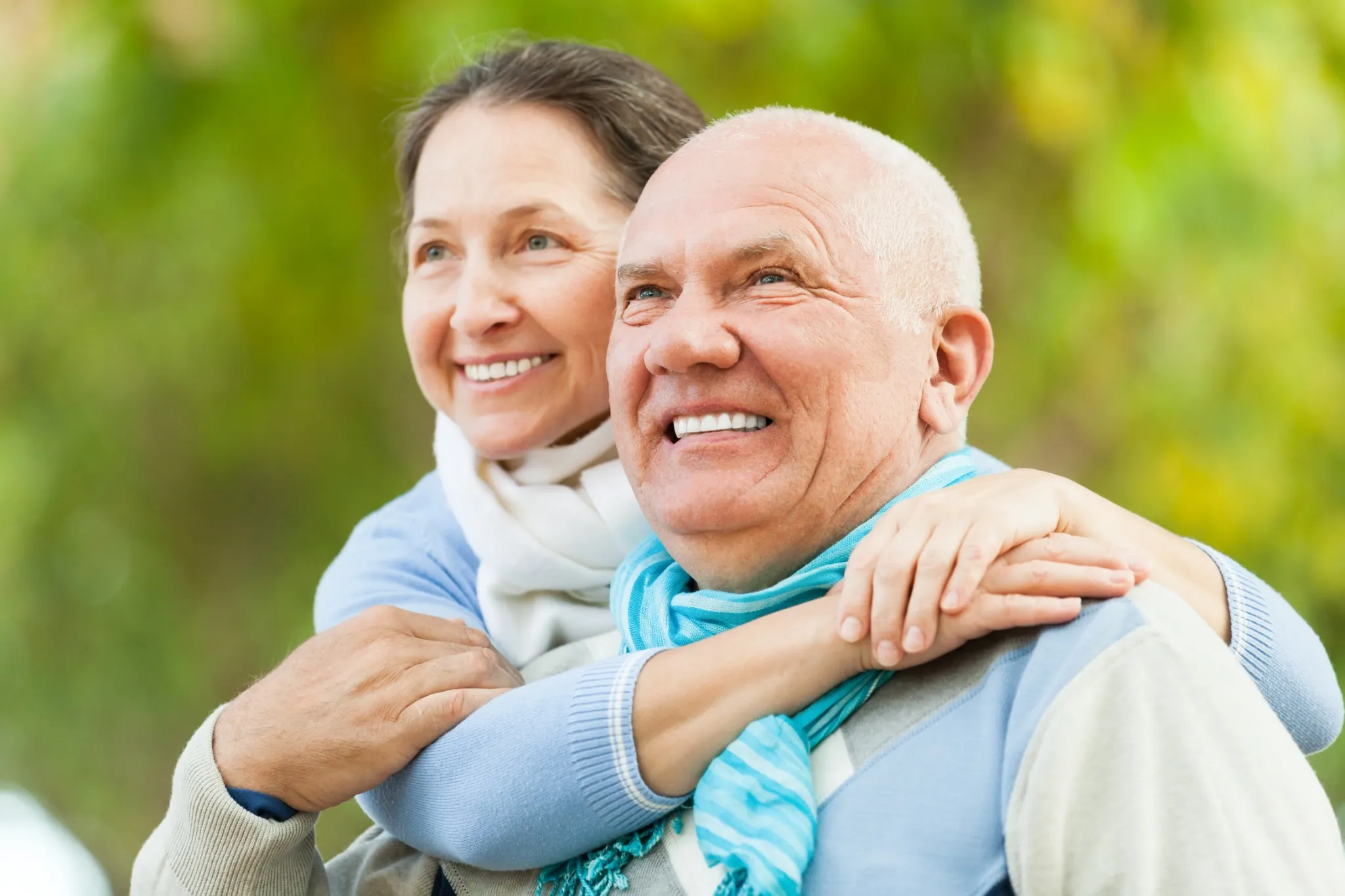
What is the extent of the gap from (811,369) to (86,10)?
136 inches

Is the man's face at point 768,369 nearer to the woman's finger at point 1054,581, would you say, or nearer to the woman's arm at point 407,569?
the woman's finger at point 1054,581

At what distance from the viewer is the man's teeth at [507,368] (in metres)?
2.52

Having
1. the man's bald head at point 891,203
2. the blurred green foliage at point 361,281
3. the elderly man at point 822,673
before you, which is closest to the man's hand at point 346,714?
the elderly man at point 822,673

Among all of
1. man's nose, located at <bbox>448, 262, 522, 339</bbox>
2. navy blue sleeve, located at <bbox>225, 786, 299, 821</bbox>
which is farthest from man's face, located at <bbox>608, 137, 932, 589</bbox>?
navy blue sleeve, located at <bbox>225, 786, 299, 821</bbox>

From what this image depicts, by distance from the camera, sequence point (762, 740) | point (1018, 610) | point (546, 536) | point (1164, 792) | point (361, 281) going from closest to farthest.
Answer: point (1164, 792) → point (1018, 610) → point (762, 740) → point (546, 536) → point (361, 281)

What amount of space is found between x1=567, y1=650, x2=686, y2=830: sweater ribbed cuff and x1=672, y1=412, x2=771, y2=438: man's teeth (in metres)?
0.35

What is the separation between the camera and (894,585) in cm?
174

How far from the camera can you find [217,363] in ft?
18.7

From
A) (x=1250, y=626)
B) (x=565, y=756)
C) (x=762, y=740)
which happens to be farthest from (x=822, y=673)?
(x=1250, y=626)

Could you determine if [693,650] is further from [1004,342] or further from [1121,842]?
[1004,342]

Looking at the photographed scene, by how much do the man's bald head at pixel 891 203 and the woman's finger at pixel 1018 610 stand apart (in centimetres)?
47

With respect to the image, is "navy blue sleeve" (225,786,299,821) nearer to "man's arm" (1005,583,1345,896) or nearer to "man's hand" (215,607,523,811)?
"man's hand" (215,607,523,811)

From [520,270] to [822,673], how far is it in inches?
38.9

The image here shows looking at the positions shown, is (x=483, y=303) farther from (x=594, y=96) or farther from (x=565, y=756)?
(x=565, y=756)
